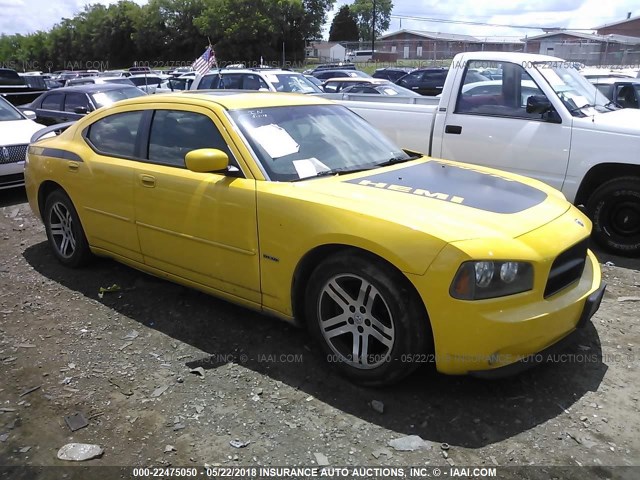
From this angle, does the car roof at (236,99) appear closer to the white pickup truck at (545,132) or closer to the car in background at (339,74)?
the white pickup truck at (545,132)

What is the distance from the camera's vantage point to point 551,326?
282 cm

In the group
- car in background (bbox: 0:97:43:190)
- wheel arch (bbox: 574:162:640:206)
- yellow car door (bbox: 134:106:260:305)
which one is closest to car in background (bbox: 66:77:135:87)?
car in background (bbox: 0:97:43:190)

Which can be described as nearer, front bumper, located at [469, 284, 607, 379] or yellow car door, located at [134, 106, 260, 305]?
front bumper, located at [469, 284, 607, 379]

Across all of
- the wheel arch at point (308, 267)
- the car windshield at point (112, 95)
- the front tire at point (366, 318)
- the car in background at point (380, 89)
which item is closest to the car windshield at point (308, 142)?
the wheel arch at point (308, 267)

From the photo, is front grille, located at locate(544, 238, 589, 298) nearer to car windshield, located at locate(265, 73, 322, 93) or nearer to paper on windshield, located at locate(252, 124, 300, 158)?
paper on windshield, located at locate(252, 124, 300, 158)

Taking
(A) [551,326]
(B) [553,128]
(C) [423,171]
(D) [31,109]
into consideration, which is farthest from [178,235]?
(D) [31,109]

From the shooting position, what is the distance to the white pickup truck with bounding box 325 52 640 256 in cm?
530

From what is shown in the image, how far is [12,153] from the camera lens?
770 cm

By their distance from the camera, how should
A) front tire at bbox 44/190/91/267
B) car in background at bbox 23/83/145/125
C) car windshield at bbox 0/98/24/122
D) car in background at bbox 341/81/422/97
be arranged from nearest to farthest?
front tire at bbox 44/190/91/267, car windshield at bbox 0/98/24/122, car in background at bbox 23/83/145/125, car in background at bbox 341/81/422/97

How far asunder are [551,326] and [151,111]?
317cm

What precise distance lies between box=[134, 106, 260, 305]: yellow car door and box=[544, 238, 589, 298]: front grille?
1717 mm

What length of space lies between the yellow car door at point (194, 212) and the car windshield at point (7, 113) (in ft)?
19.8

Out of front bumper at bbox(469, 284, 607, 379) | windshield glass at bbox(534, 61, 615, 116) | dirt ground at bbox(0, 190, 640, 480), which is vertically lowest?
dirt ground at bbox(0, 190, 640, 480)

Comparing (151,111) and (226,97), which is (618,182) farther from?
(151,111)
